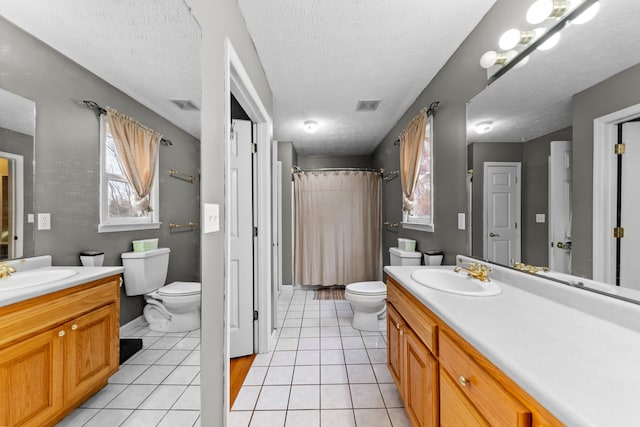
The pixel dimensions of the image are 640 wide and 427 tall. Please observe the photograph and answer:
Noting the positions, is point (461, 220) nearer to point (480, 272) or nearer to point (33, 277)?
point (480, 272)

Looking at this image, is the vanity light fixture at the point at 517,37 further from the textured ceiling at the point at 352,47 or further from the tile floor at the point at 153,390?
the tile floor at the point at 153,390

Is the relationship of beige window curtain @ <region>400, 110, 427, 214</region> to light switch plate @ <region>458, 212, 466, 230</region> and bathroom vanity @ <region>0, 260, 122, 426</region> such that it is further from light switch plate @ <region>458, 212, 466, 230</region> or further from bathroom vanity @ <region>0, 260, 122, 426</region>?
bathroom vanity @ <region>0, 260, 122, 426</region>

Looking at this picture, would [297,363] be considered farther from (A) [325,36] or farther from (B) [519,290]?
(A) [325,36]

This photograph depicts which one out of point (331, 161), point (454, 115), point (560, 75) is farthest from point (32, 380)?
point (331, 161)

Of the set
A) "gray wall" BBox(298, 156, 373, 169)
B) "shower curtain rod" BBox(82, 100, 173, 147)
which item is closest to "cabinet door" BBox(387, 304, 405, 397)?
"shower curtain rod" BBox(82, 100, 173, 147)

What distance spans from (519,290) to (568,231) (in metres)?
0.33

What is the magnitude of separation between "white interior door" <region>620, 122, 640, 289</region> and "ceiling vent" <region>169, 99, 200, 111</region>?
1424 millimetres

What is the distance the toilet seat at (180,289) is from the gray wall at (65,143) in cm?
10

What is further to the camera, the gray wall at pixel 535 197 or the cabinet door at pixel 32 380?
the gray wall at pixel 535 197

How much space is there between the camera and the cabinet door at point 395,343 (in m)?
1.50

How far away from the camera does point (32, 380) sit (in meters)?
0.45

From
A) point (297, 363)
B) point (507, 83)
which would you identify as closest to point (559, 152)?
point (507, 83)

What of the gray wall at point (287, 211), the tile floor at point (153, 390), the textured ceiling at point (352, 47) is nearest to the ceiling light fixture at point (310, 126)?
the textured ceiling at point (352, 47)

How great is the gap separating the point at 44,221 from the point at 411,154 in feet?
8.33
